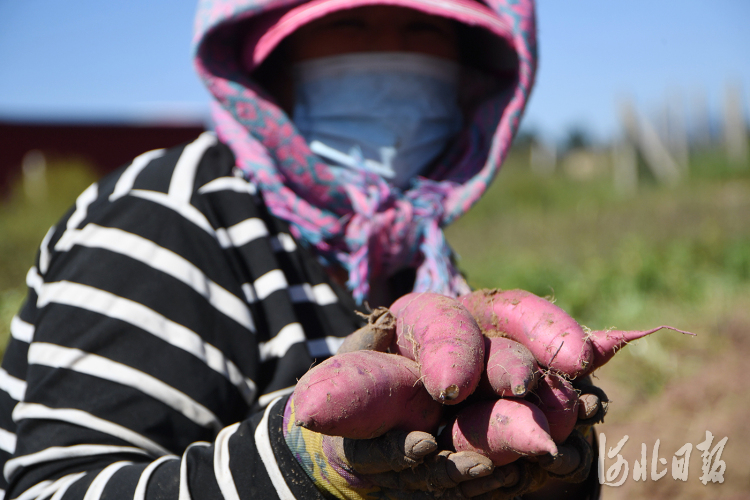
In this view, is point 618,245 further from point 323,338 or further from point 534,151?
point 534,151

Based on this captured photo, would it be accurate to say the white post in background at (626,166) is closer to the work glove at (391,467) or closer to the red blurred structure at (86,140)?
the work glove at (391,467)

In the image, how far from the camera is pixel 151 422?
1.21 m

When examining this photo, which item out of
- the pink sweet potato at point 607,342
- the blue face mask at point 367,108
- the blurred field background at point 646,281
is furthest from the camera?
the blurred field background at point 646,281

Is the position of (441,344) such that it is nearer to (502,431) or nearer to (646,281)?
(502,431)

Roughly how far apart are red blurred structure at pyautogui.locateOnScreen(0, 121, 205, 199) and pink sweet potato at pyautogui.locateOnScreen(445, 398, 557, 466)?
823 inches

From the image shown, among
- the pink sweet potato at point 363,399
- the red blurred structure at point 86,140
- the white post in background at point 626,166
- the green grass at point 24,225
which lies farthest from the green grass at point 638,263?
the red blurred structure at point 86,140

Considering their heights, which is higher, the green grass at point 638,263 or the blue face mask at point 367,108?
the blue face mask at point 367,108

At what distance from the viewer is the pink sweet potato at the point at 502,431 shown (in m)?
0.93

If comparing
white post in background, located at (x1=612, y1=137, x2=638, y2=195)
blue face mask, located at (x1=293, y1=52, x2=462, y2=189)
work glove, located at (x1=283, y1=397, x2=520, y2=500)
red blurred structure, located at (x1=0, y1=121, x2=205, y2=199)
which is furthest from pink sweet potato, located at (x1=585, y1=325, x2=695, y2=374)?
red blurred structure, located at (x1=0, y1=121, x2=205, y2=199)

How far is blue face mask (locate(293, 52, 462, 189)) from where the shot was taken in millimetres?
1782

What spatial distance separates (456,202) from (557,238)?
657 centimetres

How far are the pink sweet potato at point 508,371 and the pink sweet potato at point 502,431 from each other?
3 centimetres

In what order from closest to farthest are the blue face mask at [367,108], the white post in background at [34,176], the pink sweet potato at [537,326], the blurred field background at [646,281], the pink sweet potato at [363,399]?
1. the pink sweet potato at [363,399]
2. the pink sweet potato at [537,326]
3. the blue face mask at [367,108]
4. the blurred field background at [646,281]
5. the white post in background at [34,176]

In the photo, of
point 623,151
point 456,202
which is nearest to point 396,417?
point 456,202
